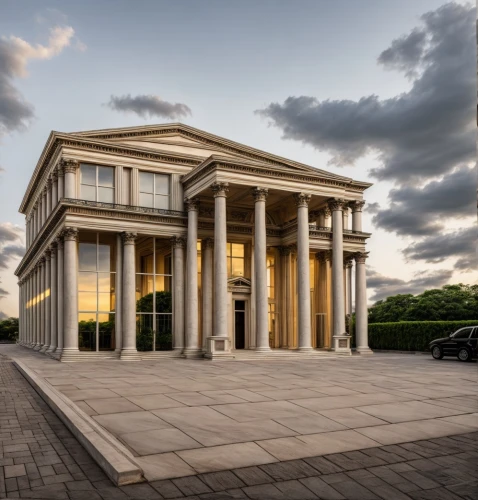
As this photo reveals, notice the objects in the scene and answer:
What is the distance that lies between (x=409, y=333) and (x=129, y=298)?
2425cm

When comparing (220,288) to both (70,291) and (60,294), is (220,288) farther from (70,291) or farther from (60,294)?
(60,294)

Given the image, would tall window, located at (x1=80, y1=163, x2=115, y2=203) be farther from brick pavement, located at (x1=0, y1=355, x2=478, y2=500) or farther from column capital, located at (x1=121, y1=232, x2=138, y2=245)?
brick pavement, located at (x1=0, y1=355, x2=478, y2=500)

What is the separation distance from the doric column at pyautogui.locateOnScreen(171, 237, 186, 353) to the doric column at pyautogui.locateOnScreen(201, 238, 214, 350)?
5.86 ft

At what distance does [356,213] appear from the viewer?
1574 inches

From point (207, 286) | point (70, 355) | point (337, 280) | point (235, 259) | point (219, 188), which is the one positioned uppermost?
point (219, 188)

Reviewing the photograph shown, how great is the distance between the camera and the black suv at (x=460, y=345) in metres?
31.4

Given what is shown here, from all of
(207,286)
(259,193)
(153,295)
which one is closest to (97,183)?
(153,295)

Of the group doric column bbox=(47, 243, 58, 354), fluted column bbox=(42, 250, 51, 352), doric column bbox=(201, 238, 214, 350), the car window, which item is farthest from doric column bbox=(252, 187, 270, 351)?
fluted column bbox=(42, 250, 51, 352)

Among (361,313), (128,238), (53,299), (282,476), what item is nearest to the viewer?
(282,476)

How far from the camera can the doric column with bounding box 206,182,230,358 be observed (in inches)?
1206

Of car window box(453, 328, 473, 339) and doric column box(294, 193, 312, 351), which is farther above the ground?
doric column box(294, 193, 312, 351)

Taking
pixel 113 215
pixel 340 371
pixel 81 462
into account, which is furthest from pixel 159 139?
pixel 81 462

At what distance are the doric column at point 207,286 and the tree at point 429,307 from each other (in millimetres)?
41988

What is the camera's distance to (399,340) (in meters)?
46.1
